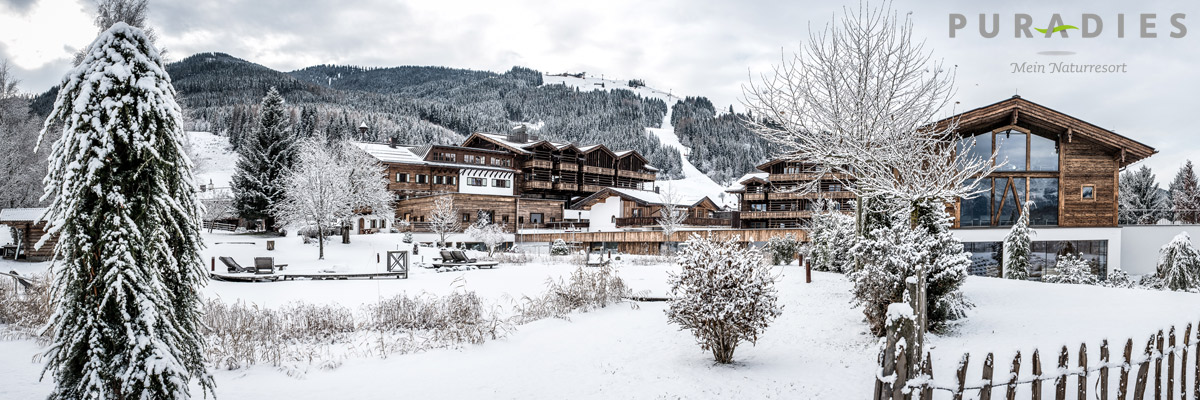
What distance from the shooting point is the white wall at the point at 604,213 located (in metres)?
55.7

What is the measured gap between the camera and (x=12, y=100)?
34062 millimetres

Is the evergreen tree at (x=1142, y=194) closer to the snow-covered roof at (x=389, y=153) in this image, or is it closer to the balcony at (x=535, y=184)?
the balcony at (x=535, y=184)

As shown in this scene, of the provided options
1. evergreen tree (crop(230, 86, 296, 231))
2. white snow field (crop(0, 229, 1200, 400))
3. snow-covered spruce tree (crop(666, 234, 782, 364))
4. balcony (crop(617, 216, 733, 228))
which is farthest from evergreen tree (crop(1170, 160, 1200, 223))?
evergreen tree (crop(230, 86, 296, 231))

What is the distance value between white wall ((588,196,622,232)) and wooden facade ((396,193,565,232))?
14.5ft

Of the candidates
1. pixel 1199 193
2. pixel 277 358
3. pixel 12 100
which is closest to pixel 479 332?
pixel 277 358

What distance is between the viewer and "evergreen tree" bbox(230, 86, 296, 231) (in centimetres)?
3809

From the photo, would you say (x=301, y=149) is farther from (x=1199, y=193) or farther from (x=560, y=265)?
(x=1199, y=193)

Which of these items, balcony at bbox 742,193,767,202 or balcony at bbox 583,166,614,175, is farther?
balcony at bbox 583,166,614,175

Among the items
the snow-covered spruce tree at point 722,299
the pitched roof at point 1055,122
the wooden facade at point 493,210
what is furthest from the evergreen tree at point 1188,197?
the snow-covered spruce tree at point 722,299

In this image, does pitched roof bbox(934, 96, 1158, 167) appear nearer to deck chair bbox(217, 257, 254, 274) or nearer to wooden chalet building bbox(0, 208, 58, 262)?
deck chair bbox(217, 257, 254, 274)

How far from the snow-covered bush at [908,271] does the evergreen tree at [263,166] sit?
122 ft

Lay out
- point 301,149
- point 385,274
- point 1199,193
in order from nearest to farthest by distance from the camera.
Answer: point 385,274 < point 301,149 < point 1199,193

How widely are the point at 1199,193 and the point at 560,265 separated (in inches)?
1880

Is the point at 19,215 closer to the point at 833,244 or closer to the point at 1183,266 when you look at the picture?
the point at 833,244
